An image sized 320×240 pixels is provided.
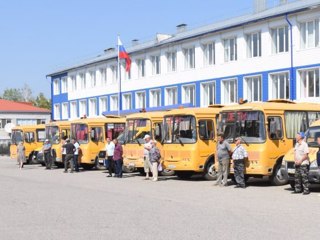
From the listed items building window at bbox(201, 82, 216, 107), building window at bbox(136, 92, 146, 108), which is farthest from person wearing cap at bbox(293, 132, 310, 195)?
building window at bbox(136, 92, 146, 108)

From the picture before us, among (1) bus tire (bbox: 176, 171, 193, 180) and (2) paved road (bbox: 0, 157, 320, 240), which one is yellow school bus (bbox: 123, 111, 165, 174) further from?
(2) paved road (bbox: 0, 157, 320, 240)

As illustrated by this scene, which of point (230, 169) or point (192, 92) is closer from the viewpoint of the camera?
point (230, 169)

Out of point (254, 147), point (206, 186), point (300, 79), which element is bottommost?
point (206, 186)

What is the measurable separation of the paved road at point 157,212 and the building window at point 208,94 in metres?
25.0

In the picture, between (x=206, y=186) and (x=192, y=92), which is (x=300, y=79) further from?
(x=206, y=186)

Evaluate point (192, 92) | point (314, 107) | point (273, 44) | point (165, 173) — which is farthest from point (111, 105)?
point (314, 107)

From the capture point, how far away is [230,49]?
138ft

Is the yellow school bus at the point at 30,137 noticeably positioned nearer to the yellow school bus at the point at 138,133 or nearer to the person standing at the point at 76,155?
the person standing at the point at 76,155

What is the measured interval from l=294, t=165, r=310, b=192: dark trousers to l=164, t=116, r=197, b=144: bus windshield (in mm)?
5875

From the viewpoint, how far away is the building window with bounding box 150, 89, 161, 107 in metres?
50.8

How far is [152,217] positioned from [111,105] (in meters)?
47.6

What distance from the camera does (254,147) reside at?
1884cm

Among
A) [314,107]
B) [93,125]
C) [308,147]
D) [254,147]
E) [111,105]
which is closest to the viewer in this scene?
[308,147]

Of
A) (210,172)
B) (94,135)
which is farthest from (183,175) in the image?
(94,135)
